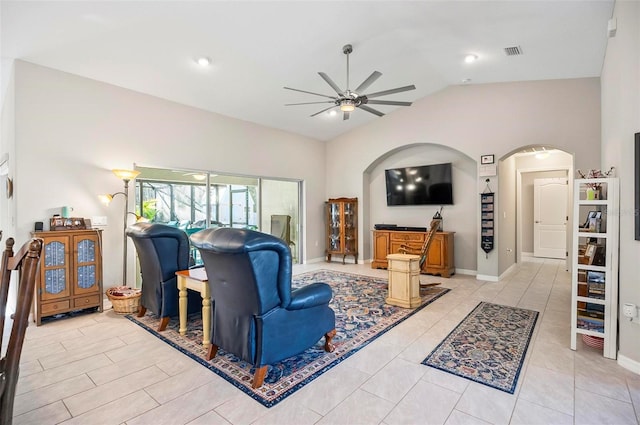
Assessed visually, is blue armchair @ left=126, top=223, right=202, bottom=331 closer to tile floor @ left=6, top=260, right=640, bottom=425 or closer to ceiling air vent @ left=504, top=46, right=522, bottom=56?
tile floor @ left=6, top=260, right=640, bottom=425

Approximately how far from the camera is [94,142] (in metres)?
4.41

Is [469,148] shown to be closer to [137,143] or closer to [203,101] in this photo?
[203,101]

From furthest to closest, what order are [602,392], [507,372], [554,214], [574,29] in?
[554,214] → [574,29] → [507,372] → [602,392]

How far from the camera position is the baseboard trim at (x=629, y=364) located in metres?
2.54

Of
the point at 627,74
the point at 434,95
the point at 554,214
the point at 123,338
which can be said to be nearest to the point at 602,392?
the point at 627,74

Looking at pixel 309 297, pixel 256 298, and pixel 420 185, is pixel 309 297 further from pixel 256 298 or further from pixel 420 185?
pixel 420 185

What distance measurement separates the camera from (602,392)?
7.54 feet

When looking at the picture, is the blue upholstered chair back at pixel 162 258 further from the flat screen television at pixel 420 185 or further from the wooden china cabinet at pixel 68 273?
the flat screen television at pixel 420 185

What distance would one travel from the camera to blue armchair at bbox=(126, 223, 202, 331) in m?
3.43

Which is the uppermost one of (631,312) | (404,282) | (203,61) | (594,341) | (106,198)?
(203,61)

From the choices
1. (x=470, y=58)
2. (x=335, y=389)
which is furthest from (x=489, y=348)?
(x=470, y=58)

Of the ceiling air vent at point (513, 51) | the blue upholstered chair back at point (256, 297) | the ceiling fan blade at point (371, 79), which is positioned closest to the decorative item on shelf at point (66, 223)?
the blue upholstered chair back at point (256, 297)

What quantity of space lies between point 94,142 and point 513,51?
591 cm

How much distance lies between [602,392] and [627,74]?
261cm
